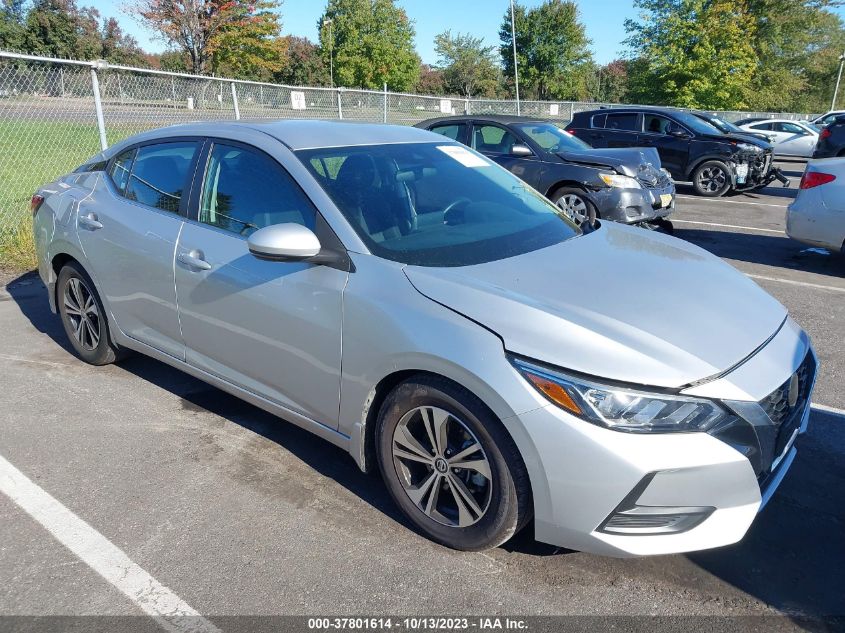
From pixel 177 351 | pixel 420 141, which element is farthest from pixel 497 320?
pixel 177 351

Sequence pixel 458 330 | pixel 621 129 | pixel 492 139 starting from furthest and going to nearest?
pixel 621 129
pixel 492 139
pixel 458 330

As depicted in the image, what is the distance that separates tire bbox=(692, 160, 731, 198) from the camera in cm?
1307

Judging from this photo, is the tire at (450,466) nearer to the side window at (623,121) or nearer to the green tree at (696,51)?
the side window at (623,121)

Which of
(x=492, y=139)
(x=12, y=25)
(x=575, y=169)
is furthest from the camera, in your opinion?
(x=12, y=25)

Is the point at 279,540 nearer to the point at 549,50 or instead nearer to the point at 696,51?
the point at 696,51

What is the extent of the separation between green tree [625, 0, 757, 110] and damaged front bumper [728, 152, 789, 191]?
25232 mm

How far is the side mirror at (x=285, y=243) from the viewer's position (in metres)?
2.73

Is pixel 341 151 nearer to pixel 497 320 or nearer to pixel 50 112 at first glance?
pixel 497 320

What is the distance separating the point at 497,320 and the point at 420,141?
5.54 ft

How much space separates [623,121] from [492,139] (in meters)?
5.56

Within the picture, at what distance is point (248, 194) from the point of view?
3.30 m

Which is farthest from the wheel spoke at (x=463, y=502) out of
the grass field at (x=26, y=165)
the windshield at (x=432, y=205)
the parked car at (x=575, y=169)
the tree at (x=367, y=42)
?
the tree at (x=367, y=42)

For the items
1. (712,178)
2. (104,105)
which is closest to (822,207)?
(712,178)

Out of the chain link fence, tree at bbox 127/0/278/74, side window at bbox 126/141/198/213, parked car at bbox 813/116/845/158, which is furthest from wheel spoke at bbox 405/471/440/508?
tree at bbox 127/0/278/74
